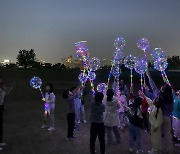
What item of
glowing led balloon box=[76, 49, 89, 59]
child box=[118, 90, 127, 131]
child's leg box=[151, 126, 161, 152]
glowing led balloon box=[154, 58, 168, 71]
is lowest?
child's leg box=[151, 126, 161, 152]

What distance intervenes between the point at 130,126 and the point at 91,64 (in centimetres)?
350

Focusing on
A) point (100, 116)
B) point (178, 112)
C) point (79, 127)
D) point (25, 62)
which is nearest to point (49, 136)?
point (79, 127)

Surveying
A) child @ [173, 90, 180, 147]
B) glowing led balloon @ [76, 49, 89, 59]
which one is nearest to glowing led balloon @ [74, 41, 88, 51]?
glowing led balloon @ [76, 49, 89, 59]

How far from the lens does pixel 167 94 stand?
673 cm

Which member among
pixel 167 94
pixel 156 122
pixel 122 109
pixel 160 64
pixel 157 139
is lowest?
pixel 157 139

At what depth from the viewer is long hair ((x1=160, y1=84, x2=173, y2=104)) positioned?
263 inches

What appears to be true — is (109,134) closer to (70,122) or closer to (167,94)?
(70,122)

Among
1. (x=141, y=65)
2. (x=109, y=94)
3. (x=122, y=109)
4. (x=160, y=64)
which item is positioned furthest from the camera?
(x=122, y=109)

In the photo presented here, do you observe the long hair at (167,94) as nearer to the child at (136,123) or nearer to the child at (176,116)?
the child at (136,123)

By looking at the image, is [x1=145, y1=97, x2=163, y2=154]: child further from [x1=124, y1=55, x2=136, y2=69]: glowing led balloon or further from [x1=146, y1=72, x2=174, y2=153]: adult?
[x1=124, y1=55, x2=136, y2=69]: glowing led balloon

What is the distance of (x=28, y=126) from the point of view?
10906mm

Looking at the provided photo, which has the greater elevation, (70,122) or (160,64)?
(160,64)

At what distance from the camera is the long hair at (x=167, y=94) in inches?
263

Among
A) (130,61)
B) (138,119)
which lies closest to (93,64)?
(130,61)
